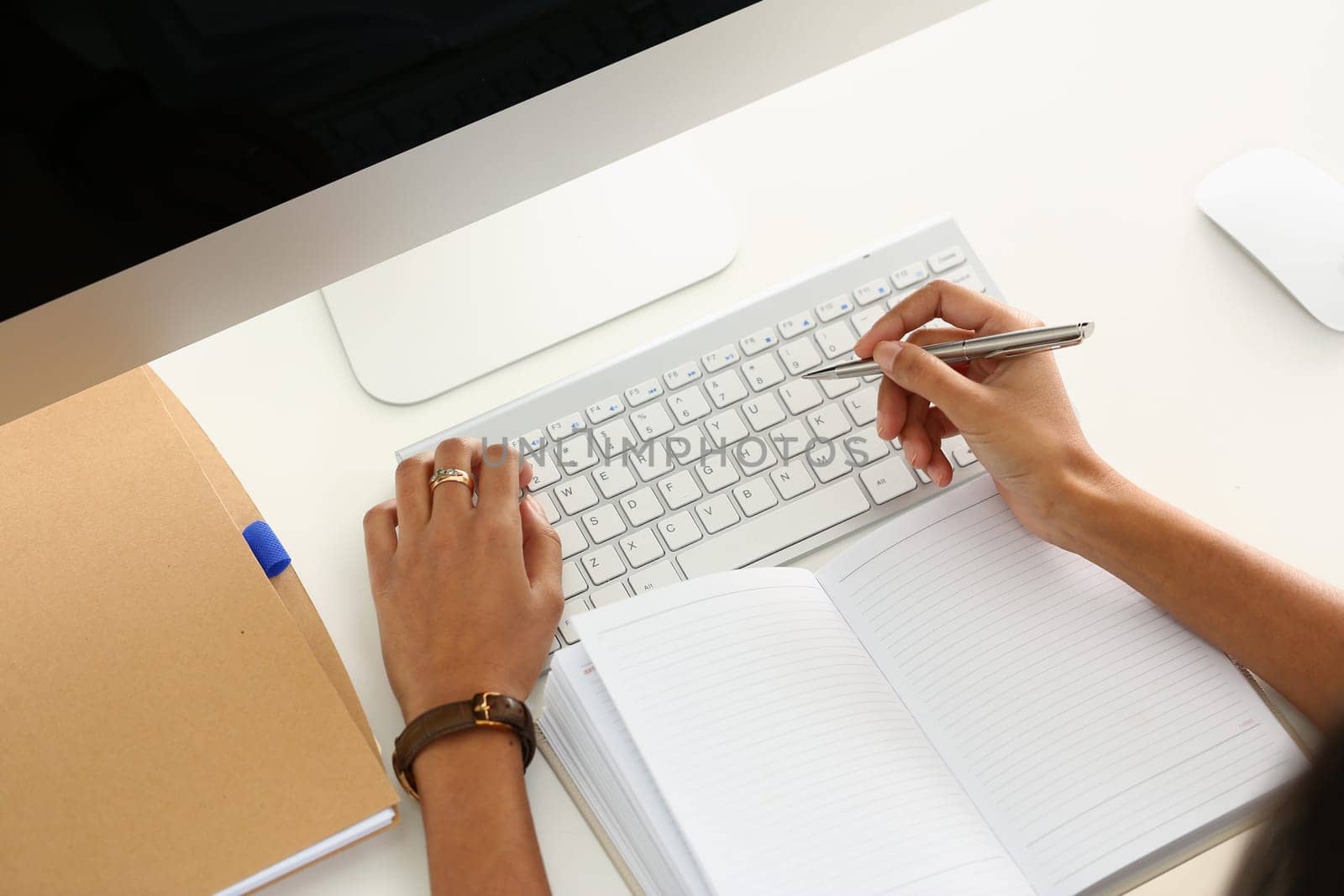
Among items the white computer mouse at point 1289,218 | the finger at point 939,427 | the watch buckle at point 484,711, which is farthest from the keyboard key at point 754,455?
the white computer mouse at point 1289,218

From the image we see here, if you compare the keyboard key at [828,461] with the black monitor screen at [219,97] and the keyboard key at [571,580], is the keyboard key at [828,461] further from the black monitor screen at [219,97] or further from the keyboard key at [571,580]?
the black monitor screen at [219,97]

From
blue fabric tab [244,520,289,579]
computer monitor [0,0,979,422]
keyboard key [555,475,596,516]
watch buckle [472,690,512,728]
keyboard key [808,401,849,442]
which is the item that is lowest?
watch buckle [472,690,512,728]

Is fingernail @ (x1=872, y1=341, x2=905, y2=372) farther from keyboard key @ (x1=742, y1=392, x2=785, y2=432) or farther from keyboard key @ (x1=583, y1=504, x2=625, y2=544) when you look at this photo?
keyboard key @ (x1=583, y1=504, x2=625, y2=544)

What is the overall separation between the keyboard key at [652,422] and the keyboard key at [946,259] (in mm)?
211

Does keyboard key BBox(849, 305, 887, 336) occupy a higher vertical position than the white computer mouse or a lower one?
higher

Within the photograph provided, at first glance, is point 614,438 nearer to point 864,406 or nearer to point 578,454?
point 578,454

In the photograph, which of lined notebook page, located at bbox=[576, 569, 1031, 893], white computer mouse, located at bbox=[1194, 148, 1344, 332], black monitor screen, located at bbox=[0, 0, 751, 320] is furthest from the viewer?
white computer mouse, located at bbox=[1194, 148, 1344, 332]

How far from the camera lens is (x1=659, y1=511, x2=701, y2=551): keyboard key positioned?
2.11 ft

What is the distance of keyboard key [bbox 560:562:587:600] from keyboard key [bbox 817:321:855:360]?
0.71 feet

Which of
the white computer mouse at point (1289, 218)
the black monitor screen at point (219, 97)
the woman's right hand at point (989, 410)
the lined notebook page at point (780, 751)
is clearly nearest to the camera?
the black monitor screen at point (219, 97)

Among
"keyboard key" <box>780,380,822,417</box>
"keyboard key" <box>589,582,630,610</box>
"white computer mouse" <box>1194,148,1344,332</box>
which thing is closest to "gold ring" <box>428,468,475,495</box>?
"keyboard key" <box>589,582,630,610</box>

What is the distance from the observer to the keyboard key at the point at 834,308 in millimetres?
A: 710

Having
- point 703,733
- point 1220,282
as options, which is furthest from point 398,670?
point 1220,282

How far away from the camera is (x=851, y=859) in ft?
1.75
